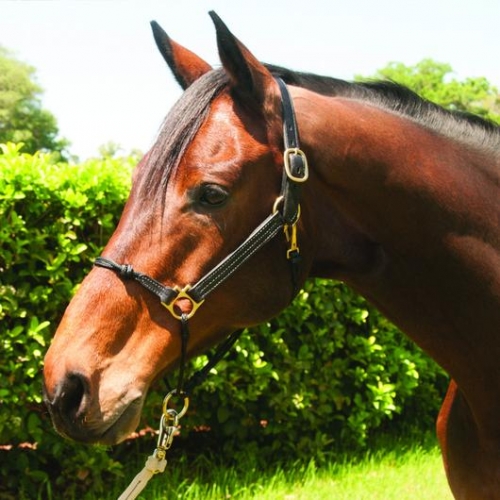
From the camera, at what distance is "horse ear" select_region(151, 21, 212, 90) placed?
2.47 metres

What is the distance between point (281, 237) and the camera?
2.11 metres

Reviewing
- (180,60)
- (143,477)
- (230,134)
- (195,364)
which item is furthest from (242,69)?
(195,364)

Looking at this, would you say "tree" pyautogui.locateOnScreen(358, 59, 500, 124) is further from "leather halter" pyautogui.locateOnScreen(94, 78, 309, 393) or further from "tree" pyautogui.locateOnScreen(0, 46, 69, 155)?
"tree" pyautogui.locateOnScreen(0, 46, 69, 155)

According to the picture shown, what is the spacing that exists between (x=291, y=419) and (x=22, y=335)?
2.46 metres

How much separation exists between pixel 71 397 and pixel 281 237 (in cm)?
83

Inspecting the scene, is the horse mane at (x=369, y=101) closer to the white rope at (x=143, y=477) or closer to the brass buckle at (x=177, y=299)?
the brass buckle at (x=177, y=299)

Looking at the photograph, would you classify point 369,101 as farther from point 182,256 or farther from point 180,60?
point 182,256

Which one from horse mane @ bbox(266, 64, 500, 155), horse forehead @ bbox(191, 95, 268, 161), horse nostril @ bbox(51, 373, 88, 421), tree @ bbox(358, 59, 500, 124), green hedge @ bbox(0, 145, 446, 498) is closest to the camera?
horse nostril @ bbox(51, 373, 88, 421)

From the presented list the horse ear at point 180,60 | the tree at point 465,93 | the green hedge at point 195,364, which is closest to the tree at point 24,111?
the tree at point 465,93

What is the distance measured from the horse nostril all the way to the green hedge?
222cm

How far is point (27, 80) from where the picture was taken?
4419 cm

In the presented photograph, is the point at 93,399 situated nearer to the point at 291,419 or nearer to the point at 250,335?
the point at 250,335

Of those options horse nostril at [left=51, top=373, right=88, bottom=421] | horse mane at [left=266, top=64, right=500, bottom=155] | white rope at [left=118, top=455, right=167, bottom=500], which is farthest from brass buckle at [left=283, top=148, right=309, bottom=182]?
white rope at [left=118, top=455, right=167, bottom=500]

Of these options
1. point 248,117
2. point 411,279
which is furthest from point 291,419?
point 248,117
